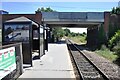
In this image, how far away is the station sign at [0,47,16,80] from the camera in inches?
316

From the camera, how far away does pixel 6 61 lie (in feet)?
28.0

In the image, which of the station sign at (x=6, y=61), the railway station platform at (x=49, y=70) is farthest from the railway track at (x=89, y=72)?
the station sign at (x=6, y=61)

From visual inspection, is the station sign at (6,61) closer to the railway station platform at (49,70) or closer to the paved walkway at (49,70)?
the railway station platform at (49,70)

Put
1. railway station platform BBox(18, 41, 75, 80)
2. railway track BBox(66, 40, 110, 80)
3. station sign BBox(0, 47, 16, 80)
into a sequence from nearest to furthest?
station sign BBox(0, 47, 16, 80) < railway station platform BBox(18, 41, 75, 80) < railway track BBox(66, 40, 110, 80)

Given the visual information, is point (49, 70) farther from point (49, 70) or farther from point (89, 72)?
point (89, 72)

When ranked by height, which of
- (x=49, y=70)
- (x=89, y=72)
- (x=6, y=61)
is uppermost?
(x=6, y=61)

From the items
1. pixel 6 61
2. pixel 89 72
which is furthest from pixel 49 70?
pixel 6 61

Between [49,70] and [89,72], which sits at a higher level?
[49,70]

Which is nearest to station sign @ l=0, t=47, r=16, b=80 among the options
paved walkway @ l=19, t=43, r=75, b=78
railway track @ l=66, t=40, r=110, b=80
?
paved walkway @ l=19, t=43, r=75, b=78

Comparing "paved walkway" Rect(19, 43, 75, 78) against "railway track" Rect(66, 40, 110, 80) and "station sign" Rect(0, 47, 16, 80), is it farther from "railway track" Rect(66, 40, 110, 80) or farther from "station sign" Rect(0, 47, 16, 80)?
"station sign" Rect(0, 47, 16, 80)

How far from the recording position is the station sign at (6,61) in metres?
8.04

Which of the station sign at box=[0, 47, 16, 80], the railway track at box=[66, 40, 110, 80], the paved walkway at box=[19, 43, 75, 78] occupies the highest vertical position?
the station sign at box=[0, 47, 16, 80]

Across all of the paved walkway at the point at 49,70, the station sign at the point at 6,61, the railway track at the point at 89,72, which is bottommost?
the railway track at the point at 89,72

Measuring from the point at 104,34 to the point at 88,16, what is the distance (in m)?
5.00
